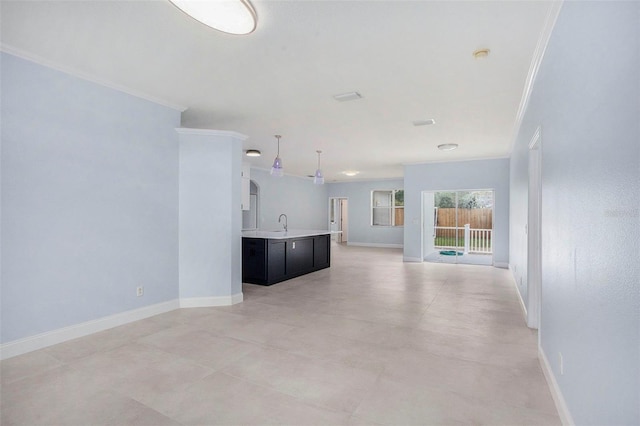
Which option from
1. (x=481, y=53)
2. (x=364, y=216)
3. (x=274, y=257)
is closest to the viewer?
(x=481, y=53)

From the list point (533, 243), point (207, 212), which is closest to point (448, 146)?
point (533, 243)

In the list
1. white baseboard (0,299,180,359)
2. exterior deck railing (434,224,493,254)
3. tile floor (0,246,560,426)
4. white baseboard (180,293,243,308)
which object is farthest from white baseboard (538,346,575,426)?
exterior deck railing (434,224,493,254)

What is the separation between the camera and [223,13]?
216 cm

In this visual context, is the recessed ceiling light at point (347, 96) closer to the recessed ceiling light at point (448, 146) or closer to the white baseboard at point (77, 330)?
the recessed ceiling light at point (448, 146)

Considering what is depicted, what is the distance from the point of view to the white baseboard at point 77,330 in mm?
2898

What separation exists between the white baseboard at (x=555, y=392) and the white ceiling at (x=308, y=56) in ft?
8.26

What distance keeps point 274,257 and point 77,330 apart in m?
3.15

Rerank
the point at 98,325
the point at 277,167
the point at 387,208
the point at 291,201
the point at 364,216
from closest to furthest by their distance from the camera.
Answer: the point at 98,325 < the point at 277,167 < the point at 291,201 < the point at 387,208 < the point at 364,216

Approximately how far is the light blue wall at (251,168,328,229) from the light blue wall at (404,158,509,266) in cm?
425

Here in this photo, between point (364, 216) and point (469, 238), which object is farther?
point (364, 216)

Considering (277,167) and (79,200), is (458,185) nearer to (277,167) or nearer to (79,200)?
(277,167)

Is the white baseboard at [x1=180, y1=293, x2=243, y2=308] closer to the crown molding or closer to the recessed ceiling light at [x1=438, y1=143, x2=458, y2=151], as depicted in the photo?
the crown molding

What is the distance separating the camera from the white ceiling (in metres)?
2.33

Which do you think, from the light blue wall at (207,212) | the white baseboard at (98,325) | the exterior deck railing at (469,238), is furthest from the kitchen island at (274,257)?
the exterior deck railing at (469,238)
